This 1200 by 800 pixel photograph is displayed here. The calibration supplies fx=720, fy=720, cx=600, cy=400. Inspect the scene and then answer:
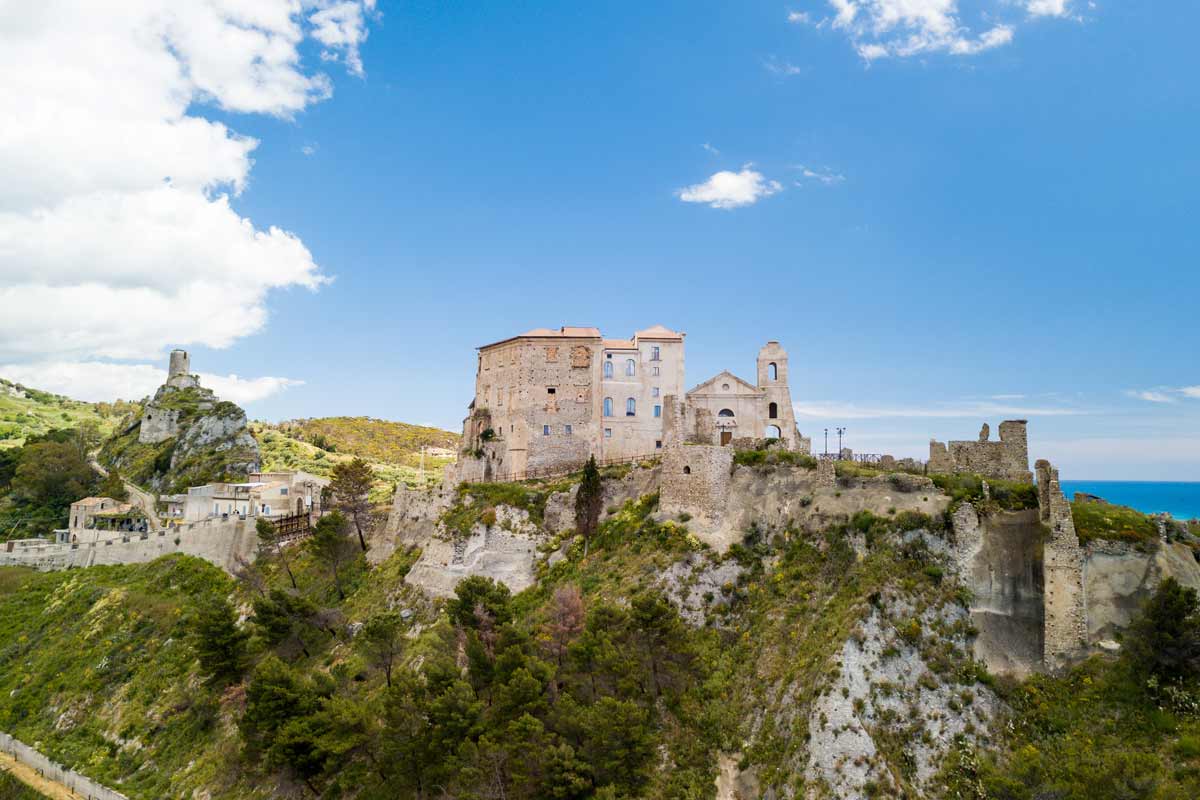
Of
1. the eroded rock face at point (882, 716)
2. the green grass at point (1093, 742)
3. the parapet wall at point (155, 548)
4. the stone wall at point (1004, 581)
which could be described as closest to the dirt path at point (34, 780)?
the parapet wall at point (155, 548)

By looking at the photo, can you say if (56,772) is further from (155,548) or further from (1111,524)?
(1111,524)

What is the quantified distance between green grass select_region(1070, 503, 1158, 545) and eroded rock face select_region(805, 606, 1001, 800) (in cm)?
682

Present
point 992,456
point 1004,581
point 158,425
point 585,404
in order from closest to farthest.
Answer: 1. point 1004,581
2. point 992,456
3. point 585,404
4. point 158,425

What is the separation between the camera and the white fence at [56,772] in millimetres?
40094

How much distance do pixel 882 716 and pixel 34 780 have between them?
4790 cm

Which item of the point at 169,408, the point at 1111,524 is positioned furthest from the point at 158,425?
the point at 1111,524

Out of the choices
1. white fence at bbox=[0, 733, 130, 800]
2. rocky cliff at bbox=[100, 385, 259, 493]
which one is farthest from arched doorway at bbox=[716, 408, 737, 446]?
rocky cliff at bbox=[100, 385, 259, 493]

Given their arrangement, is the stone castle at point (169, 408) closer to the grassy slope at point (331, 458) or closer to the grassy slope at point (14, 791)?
the grassy slope at point (331, 458)

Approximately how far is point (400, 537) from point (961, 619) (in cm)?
3710

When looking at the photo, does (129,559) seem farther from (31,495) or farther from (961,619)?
(961,619)

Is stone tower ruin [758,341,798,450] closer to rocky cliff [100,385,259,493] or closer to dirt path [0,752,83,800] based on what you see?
dirt path [0,752,83,800]

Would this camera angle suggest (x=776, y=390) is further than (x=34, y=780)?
Yes

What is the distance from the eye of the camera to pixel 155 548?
213 feet

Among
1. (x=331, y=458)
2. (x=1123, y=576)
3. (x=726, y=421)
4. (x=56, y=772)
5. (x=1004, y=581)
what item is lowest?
(x=56, y=772)
